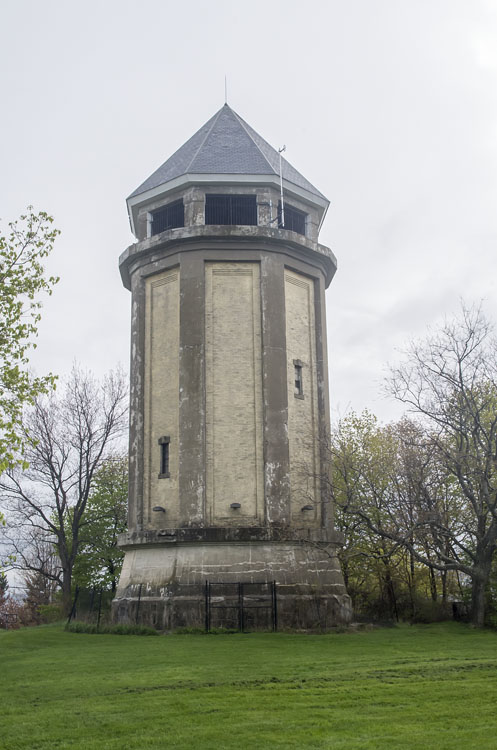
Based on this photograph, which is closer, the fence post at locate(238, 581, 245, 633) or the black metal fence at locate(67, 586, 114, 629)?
the fence post at locate(238, 581, 245, 633)

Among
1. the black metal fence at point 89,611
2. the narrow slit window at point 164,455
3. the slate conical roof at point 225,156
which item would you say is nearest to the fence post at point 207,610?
the black metal fence at point 89,611

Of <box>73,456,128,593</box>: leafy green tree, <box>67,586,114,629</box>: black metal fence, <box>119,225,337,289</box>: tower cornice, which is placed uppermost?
<box>119,225,337,289</box>: tower cornice

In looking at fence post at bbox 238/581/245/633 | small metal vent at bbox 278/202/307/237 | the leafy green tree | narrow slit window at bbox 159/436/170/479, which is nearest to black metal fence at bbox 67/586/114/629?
narrow slit window at bbox 159/436/170/479

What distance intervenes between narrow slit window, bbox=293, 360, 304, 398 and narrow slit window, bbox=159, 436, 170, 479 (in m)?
4.43

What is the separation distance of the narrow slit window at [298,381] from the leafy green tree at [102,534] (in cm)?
1654

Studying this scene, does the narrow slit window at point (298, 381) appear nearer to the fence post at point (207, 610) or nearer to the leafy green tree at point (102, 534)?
the fence post at point (207, 610)

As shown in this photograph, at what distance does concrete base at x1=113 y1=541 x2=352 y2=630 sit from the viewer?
20.8 metres

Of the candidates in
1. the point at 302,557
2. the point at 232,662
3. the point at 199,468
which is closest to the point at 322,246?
the point at 199,468

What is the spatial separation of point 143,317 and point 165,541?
776 cm

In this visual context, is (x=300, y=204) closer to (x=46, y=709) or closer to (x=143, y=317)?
(x=143, y=317)

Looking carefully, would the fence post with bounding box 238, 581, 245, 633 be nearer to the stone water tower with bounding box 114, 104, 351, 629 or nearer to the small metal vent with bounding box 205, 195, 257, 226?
the stone water tower with bounding box 114, 104, 351, 629

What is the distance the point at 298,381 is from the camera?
24.5 metres

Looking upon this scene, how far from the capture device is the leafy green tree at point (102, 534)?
122ft

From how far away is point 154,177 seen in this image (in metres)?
27.6
